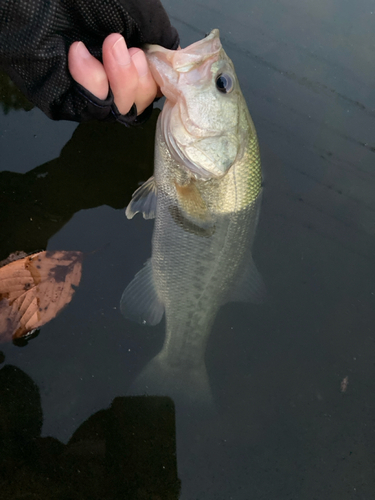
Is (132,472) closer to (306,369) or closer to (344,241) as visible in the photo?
(306,369)

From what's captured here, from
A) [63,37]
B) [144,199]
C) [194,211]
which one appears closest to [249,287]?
[194,211]

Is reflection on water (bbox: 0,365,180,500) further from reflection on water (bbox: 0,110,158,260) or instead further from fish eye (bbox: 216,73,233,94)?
fish eye (bbox: 216,73,233,94)

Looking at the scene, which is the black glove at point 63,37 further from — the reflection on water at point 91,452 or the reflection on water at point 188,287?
the reflection on water at point 91,452

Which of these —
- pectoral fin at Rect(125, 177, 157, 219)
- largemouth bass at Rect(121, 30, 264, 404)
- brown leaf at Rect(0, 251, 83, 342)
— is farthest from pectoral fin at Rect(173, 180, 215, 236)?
brown leaf at Rect(0, 251, 83, 342)

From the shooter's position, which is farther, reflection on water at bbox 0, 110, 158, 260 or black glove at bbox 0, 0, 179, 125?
reflection on water at bbox 0, 110, 158, 260

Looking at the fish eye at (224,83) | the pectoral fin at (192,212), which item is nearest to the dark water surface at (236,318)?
the pectoral fin at (192,212)
